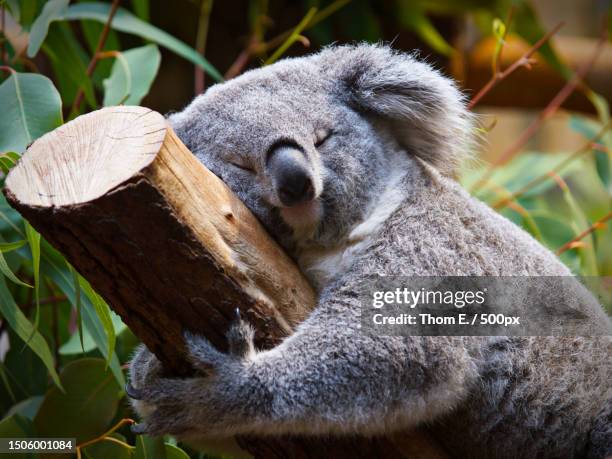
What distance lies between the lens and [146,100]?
568cm

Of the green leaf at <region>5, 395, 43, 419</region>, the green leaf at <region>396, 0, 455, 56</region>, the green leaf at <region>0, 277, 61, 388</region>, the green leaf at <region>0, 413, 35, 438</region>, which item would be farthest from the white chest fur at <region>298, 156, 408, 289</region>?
the green leaf at <region>396, 0, 455, 56</region>

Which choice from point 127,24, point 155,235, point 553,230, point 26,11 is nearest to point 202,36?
point 127,24

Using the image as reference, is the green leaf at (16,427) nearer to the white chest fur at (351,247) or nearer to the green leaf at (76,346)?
the green leaf at (76,346)

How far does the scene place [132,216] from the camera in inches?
68.4

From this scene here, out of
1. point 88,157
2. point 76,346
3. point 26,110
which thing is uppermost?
point 88,157

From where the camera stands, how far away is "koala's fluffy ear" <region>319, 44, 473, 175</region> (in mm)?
2443

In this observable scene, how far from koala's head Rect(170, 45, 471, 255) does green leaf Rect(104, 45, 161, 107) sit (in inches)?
27.0

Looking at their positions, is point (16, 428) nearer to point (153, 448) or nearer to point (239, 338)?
→ point (153, 448)

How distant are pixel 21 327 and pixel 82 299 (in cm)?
20

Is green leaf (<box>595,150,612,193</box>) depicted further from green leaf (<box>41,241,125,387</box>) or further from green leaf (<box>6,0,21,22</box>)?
green leaf (<box>6,0,21,22</box>)

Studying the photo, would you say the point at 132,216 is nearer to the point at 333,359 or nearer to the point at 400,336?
the point at 333,359

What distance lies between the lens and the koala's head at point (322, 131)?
2180mm

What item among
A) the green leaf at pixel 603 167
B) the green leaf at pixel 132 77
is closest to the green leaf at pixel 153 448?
the green leaf at pixel 132 77

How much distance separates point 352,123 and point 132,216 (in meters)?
0.88
